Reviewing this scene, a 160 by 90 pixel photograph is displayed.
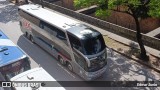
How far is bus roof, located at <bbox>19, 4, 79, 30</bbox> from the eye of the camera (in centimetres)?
1550

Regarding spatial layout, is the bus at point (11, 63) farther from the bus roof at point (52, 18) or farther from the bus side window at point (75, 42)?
the bus roof at point (52, 18)

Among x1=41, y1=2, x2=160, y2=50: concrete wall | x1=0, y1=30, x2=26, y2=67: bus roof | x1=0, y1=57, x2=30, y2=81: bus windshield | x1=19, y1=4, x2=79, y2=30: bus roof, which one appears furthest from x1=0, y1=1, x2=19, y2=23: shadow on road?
x1=0, y1=57, x2=30, y2=81: bus windshield

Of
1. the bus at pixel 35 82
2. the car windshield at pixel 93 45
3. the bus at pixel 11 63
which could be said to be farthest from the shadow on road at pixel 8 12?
the bus at pixel 35 82

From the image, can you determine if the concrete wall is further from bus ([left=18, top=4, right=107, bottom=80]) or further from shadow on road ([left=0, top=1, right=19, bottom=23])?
bus ([left=18, top=4, right=107, bottom=80])

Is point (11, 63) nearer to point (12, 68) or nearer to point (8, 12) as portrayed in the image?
point (12, 68)

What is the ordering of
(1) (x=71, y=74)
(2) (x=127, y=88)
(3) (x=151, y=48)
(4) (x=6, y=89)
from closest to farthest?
1. (4) (x=6, y=89)
2. (2) (x=127, y=88)
3. (1) (x=71, y=74)
4. (3) (x=151, y=48)

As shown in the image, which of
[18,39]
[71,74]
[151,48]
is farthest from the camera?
[18,39]

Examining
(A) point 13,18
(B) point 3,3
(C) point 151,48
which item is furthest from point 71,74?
(B) point 3,3

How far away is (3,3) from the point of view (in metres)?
33.3

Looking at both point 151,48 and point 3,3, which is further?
point 3,3

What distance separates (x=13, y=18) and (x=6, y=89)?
15.5 metres

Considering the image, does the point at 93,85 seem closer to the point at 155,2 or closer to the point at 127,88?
the point at 127,88

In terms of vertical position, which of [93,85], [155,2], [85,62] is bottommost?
[93,85]

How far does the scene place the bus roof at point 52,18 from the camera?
50.9ft
